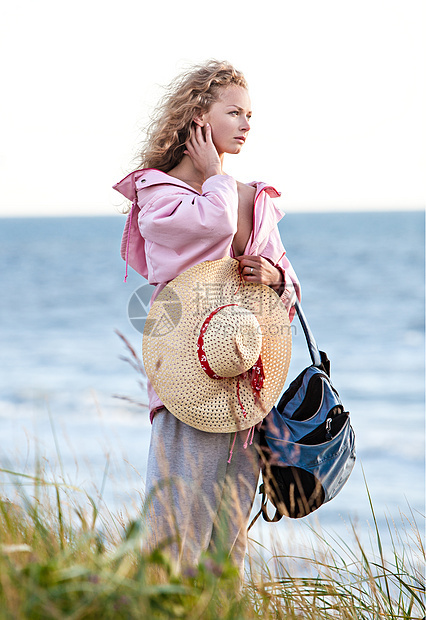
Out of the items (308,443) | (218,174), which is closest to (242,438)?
(308,443)

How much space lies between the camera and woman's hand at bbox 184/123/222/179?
8.05ft

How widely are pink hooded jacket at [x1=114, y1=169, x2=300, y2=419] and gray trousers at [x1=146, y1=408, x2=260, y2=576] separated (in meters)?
0.17

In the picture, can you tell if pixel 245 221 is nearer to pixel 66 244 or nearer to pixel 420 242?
pixel 420 242

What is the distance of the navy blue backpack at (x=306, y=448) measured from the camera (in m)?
2.29

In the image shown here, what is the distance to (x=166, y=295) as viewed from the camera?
2.37 meters

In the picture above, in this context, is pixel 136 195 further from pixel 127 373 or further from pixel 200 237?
pixel 127 373

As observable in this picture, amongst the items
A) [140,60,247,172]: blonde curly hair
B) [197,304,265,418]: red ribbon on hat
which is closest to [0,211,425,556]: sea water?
[197,304,265,418]: red ribbon on hat

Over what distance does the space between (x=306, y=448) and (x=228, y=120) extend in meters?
1.26

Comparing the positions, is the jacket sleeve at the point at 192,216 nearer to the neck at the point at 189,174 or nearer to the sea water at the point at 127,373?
A: the neck at the point at 189,174

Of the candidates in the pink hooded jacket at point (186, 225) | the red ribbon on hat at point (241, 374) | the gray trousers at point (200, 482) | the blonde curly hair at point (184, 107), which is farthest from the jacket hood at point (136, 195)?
the gray trousers at point (200, 482)

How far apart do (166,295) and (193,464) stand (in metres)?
0.60

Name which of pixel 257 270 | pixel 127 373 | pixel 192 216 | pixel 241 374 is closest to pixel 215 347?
pixel 241 374

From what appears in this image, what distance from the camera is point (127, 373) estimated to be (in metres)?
11.0

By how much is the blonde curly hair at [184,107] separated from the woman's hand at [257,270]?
541 millimetres
